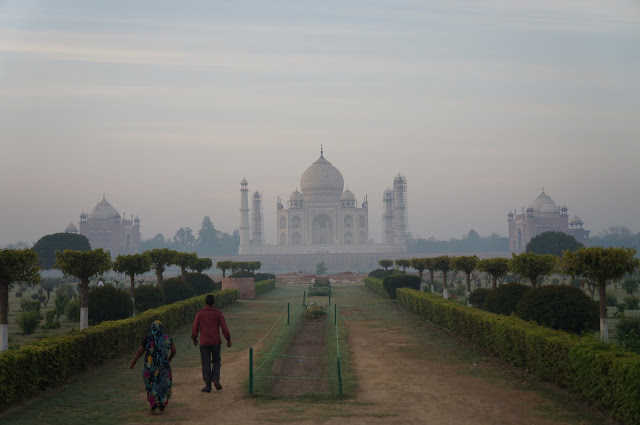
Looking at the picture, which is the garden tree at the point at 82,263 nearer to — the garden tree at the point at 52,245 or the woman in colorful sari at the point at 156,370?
the woman in colorful sari at the point at 156,370

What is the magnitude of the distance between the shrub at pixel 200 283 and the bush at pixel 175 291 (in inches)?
144

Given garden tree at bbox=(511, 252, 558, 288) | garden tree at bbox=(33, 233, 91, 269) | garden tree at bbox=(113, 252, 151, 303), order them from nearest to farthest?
garden tree at bbox=(511, 252, 558, 288)
garden tree at bbox=(113, 252, 151, 303)
garden tree at bbox=(33, 233, 91, 269)

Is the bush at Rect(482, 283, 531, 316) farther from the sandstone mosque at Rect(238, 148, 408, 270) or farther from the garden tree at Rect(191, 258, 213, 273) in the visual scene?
the sandstone mosque at Rect(238, 148, 408, 270)

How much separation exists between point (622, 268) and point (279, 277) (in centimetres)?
4218

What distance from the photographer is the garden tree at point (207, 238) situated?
127262 mm

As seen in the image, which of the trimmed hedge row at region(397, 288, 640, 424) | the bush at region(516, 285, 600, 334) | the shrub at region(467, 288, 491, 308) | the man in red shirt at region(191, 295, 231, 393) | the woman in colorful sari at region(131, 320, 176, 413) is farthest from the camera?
the shrub at region(467, 288, 491, 308)

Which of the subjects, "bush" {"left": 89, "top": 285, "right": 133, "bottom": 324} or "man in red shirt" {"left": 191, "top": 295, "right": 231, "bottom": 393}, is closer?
"man in red shirt" {"left": 191, "top": 295, "right": 231, "bottom": 393}

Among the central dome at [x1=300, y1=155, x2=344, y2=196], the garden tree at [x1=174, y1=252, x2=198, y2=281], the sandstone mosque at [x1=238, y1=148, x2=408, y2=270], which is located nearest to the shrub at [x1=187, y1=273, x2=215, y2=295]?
the garden tree at [x1=174, y1=252, x2=198, y2=281]

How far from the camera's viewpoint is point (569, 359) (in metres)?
8.52

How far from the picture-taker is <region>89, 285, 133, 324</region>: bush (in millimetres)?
16516

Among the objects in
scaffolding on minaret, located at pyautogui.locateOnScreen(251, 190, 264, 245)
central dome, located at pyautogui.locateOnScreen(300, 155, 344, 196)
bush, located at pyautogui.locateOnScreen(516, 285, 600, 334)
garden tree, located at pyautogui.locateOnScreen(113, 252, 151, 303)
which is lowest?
bush, located at pyautogui.locateOnScreen(516, 285, 600, 334)

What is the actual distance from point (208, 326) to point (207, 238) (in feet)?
400

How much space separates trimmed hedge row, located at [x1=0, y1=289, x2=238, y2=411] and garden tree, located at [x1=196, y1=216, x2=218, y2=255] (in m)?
113

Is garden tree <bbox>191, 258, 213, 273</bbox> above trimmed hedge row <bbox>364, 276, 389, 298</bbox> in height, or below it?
above
